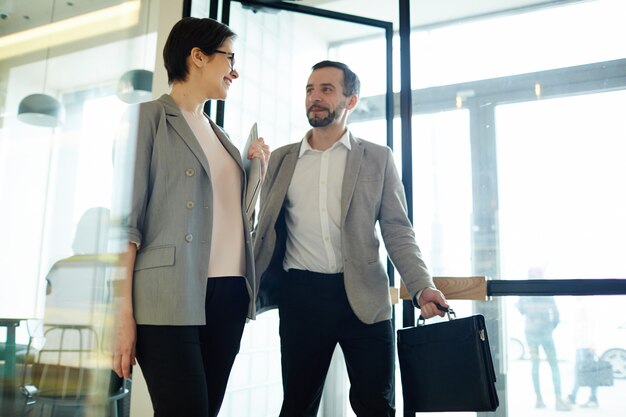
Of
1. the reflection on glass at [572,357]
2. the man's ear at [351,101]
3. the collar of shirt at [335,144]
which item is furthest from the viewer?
the reflection on glass at [572,357]

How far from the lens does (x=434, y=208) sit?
2.42 m

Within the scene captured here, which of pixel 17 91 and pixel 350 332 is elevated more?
pixel 17 91

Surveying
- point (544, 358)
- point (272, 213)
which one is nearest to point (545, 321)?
point (544, 358)

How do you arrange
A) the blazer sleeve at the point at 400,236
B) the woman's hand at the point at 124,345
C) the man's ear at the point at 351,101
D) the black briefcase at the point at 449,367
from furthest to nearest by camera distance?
the man's ear at the point at 351,101
the blazer sleeve at the point at 400,236
the black briefcase at the point at 449,367
the woman's hand at the point at 124,345

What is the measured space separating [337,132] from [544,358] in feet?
4.01

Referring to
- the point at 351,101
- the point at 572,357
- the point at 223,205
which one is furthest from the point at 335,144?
the point at 572,357

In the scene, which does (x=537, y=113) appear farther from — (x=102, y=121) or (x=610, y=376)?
(x=102, y=121)

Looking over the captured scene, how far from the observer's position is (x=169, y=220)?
Result: 126cm

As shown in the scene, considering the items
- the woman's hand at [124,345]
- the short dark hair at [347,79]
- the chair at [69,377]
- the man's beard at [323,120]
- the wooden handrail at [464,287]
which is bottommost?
the chair at [69,377]

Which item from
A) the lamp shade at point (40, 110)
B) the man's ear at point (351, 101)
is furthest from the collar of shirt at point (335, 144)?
the lamp shade at point (40, 110)

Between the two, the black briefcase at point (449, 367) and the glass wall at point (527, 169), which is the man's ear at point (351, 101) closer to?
the glass wall at point (527, 169)

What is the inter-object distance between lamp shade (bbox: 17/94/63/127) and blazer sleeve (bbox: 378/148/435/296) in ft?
3.33

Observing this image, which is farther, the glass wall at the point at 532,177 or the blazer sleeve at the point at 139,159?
the glass wall at the point at 532,177

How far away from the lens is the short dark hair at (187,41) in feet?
4.56
